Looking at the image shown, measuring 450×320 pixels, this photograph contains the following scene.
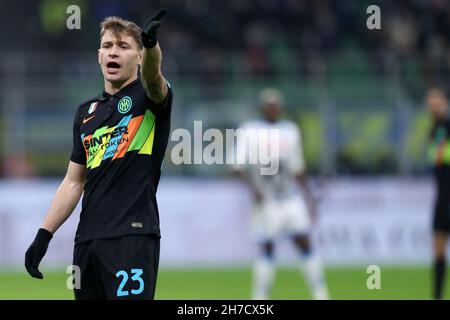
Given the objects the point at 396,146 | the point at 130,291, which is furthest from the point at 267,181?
the point at 130,291

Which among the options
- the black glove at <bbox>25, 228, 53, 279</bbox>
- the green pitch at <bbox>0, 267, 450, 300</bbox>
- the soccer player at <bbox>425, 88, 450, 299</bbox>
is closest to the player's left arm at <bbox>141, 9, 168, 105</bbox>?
the black glove at <bbox>25, 228, 53, 279</bbox>

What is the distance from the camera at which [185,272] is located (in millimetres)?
16281

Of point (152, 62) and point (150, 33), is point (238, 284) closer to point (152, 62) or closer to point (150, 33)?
point (152, 62)

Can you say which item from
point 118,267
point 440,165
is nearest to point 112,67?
point 118,267

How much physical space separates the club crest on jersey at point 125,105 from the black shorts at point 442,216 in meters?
7.65

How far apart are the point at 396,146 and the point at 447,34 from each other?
4263 mm

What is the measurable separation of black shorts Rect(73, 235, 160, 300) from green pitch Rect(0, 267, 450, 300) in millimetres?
6443

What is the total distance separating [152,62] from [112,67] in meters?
0.40

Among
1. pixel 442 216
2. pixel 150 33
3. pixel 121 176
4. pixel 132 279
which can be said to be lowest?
pixel 442 216

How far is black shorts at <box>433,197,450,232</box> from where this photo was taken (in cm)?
1280

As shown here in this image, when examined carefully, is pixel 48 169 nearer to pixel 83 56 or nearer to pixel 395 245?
pixel 83 56

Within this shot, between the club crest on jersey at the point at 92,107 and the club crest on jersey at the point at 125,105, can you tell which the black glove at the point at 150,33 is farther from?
the club crest on jersey at the point at 92,107

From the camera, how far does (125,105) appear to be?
583 centimetres
